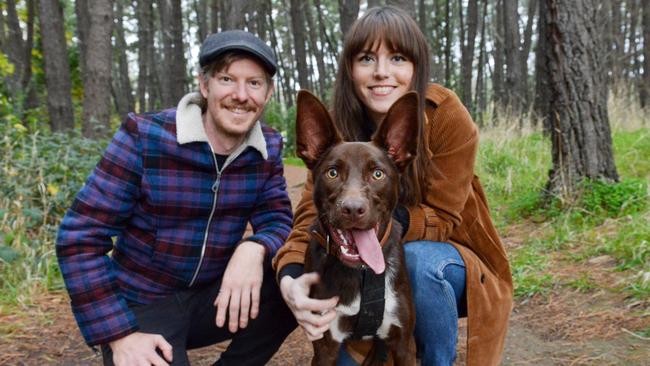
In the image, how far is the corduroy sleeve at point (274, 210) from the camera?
2.89m

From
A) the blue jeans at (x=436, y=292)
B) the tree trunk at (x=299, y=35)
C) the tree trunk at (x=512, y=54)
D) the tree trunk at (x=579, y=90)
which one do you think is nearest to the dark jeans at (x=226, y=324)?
the blue jeans at (x=436, y=292)

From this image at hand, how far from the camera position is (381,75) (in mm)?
2646

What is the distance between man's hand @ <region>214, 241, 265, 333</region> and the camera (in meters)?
2.62

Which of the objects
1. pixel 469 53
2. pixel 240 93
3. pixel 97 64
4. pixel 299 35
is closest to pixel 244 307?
pixel 240 93

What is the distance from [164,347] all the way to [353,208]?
3.97ft

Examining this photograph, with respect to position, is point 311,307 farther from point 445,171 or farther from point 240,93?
point 240,93

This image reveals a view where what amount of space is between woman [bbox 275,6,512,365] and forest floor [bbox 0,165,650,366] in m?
0.77

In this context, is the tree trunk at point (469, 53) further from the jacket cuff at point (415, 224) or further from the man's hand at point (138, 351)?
the man's hand at point (138, 351)

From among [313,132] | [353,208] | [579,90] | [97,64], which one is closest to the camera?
[353,208]

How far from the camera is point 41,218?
5.11m

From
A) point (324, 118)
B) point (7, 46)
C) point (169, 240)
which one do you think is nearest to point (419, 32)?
point (324, 118)

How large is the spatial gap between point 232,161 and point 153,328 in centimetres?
93

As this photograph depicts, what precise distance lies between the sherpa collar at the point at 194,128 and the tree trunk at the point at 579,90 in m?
3.44

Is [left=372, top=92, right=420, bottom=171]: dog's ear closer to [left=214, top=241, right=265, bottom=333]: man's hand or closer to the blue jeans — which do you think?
the blue jeans
